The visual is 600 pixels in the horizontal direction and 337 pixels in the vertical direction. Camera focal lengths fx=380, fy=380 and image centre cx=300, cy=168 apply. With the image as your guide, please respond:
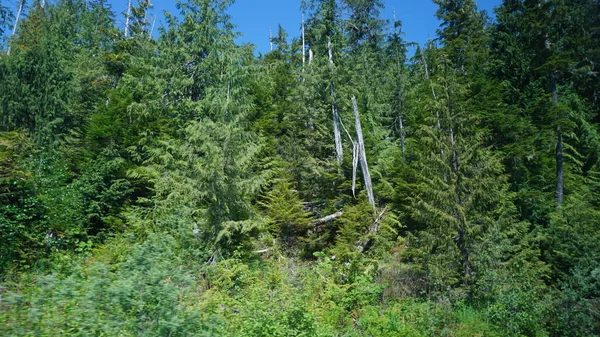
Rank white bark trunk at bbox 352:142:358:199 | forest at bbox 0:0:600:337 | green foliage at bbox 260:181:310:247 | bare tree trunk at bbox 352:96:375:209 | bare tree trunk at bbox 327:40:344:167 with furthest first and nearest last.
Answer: bare tree trunk at bbox 327:40:344:167 → bare tree trunk at bbox 352:96:375:209 → white bark trunk at bbox 352:142:358:199 → green foliage at bbox 260:181:310:247 → forest at bbox 0:0:600:337

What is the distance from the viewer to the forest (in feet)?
29.4

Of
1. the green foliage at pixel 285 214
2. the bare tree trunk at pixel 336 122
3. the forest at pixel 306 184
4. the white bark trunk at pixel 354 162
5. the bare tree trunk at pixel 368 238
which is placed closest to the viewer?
the forest at pixel 306 184

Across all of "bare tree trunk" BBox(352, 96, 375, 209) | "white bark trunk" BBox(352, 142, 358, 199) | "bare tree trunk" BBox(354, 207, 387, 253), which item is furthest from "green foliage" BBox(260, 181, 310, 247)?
"bare tree trunk" BBox(352, 96, 375, 209)

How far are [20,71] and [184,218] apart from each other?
14663 millimetres

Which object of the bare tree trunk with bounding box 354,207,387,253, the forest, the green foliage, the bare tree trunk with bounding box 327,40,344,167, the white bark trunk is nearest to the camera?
the forest

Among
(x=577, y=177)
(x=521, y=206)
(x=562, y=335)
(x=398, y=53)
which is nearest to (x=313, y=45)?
(x=398, y=53)

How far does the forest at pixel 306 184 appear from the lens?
895 cm

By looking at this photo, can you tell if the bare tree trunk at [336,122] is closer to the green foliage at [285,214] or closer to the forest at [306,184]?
the forest at [306,184]

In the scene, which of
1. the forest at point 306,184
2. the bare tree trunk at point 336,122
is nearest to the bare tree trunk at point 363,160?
the forest at point 306,184

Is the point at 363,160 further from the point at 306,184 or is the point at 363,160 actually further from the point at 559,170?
the point at 559,170

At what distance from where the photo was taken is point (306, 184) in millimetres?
19734

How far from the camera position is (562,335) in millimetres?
11102

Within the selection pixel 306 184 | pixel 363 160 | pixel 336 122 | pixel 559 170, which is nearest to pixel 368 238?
pixel 363 160

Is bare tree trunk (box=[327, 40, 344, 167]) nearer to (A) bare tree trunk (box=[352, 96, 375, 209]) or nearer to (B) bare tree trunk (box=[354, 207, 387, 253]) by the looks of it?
(A) bare tree trunk (box=[352, 96, 375, 209])
